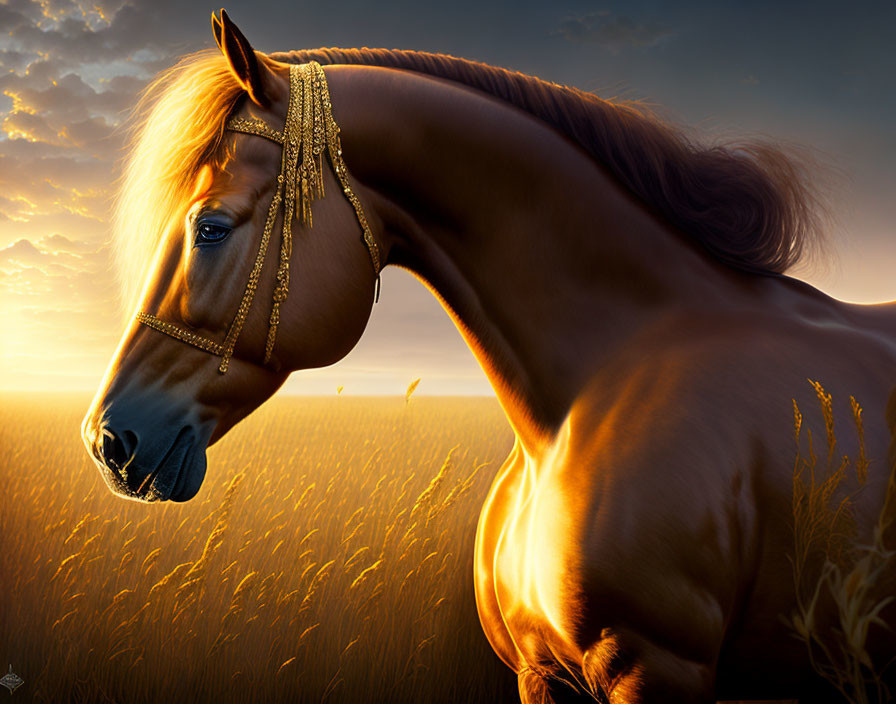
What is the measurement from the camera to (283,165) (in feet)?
6.41

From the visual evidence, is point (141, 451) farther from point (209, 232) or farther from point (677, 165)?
point (677, 165)

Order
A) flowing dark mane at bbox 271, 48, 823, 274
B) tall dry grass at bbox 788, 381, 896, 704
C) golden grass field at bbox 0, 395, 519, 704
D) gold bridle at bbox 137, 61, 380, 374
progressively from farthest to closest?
1. golden grass field at bbox 0, 395, 519, 704
2. flowing dark mane at bbox 271, 48, 823, 274
3. gold bridle at bbox 137, 61, 380, 374
4. tall dry grass at bbox 788, 381, 896, 704

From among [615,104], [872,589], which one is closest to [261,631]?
[872,589]

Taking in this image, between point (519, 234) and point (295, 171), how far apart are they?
0.76 metres

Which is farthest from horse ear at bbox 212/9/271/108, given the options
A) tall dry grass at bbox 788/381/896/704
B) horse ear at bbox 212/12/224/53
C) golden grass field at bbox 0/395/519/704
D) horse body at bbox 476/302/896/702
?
golden grass field at bbox 0/395/519/704

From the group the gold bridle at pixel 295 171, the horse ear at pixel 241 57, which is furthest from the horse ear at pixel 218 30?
the gold bridle at pixel 295 171

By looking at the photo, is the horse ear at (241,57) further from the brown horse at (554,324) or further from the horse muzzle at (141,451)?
the horse muzzle at (141,451)

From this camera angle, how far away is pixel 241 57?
1858mm

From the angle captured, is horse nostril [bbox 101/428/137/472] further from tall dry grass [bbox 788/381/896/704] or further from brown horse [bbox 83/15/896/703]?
tall dry grass [bbox 788/381/896/704]

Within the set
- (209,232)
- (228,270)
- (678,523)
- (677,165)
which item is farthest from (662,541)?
(209,232)

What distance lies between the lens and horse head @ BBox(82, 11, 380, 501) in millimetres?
1849

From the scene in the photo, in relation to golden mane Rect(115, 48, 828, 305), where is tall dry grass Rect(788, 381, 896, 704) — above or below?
below

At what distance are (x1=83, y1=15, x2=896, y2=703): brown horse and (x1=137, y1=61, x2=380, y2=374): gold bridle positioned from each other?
0.5 inches

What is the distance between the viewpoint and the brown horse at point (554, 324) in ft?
5.44
